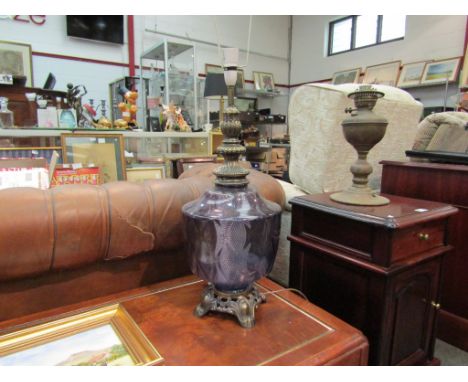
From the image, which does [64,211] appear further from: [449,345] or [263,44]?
[263,44]

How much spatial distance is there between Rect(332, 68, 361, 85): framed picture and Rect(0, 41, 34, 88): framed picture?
4897 mm

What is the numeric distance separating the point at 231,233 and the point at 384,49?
230 inches

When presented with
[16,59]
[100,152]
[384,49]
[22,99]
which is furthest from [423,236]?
[384,49]

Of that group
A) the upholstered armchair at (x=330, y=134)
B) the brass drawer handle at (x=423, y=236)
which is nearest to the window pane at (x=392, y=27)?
the upholstered armchair at (x=330, y=134)

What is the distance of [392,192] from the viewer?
1.50 metres

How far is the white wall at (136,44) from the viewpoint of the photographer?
4477 millimetres

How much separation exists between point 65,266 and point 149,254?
25cm

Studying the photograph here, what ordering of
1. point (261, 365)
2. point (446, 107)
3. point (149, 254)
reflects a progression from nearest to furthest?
point (261, 365) < point (149, 254) < point (446, 107)

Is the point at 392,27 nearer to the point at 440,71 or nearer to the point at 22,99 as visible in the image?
the point at 440,71

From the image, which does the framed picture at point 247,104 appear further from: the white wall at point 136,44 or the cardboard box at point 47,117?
the cardboard box at point 47,117

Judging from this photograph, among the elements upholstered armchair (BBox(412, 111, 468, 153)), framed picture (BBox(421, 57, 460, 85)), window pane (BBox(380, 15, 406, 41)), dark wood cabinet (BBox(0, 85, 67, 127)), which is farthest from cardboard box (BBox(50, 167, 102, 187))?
window pane (BBox(380, 15, 406, 41))

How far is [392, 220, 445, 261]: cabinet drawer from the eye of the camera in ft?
3.08

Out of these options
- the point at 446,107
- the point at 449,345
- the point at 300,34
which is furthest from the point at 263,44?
the point at 449,345

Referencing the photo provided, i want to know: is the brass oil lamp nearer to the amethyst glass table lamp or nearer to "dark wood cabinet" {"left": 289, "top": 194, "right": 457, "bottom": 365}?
"dark wood cabinet" {"left": 289, "top": 194, "right": 457, "bottom": 365}
